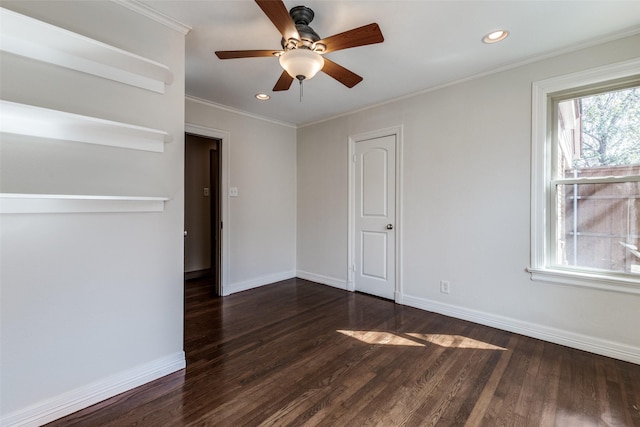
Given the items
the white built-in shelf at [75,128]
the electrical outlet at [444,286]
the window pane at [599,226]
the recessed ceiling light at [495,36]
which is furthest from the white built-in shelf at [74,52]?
the window pane at [599,226]

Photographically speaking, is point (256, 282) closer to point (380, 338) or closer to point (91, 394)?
point (380, 338)

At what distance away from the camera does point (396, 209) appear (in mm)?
3443

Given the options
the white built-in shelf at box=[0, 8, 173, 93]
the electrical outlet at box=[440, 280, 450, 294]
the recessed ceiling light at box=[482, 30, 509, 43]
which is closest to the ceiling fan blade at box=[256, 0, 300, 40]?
the white built-in shelf at box=[0, 8, 173, 93]

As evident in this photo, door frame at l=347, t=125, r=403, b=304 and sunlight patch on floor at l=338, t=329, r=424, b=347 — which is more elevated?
door frame at l=347, t=125, r=403, b=304

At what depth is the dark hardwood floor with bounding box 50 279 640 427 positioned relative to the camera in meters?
1.60

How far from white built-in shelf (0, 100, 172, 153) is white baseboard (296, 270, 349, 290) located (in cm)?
292

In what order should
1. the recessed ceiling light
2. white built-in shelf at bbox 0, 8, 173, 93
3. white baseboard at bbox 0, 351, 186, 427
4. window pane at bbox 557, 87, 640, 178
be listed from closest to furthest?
white built-in shelf at bbox 0, 8, 173, 93, white baseboard at bbox 0, 351, 186, 427, the recessed ceiling light, window pane at bbox 557, 87, 640, 178

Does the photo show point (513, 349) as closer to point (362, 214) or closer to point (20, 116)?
point (362, 214)

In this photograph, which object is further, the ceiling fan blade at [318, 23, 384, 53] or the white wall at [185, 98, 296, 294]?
the white wall at [185, 98, 296, 294]

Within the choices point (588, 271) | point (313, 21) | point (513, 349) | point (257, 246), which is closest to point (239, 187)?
point (257, 246)

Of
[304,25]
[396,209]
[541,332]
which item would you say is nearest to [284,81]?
[304,25]

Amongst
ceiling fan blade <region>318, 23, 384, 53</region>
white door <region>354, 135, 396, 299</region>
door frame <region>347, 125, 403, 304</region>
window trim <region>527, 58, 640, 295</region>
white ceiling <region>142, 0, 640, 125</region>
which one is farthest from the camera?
white door <region>354, 135, 396, 299</region>

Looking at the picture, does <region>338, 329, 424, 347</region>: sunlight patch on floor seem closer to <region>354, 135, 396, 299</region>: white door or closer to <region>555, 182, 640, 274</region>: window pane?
<region>354, 135, 396, 299</region>: white door

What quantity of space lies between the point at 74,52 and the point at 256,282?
3.22 meters
